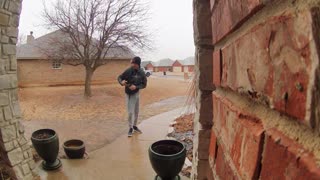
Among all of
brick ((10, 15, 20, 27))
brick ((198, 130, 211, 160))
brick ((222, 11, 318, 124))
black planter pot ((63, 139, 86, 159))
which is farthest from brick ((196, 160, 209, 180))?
black planter pot ((63, 139, 86, 159))

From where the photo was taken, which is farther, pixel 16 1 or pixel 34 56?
pixel 34 56

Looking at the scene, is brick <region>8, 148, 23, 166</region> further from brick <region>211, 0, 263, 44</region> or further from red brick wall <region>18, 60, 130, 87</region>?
red brick wall <region>18, 60, 130, 87</region>

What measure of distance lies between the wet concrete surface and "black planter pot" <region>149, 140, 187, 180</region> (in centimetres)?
343

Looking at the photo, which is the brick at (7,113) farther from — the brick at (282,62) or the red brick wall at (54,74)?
the red brick wall at (54,74)

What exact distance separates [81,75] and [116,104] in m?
13.0

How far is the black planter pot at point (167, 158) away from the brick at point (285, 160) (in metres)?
3.78

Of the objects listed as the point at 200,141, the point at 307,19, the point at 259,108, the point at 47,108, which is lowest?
the point at 47,108

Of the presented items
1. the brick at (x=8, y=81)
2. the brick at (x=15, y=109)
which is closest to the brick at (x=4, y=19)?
the brick at (x=8, y=81)

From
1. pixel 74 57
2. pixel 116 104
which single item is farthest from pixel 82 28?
pixel 116 104

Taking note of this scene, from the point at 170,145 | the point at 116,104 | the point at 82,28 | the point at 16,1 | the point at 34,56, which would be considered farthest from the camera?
the point at 34,56

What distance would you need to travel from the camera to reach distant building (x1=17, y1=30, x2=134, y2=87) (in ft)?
85.4

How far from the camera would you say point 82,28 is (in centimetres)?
1856

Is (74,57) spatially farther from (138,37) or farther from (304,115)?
(304,115)

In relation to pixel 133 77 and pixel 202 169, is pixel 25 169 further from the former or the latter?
pixel 202 169
